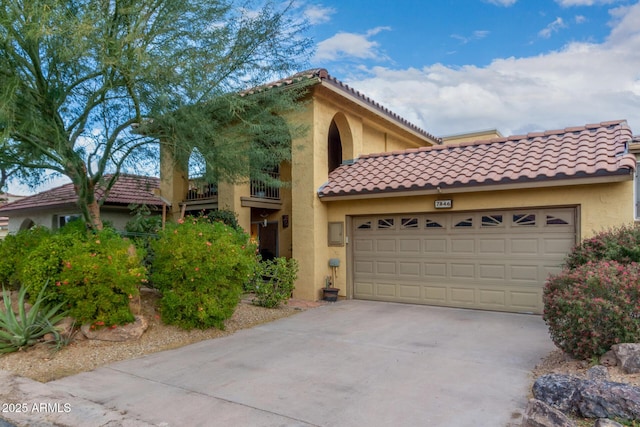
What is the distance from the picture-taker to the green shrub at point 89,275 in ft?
22.2

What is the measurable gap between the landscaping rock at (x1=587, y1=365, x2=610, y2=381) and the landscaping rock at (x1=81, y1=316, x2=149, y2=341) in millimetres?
6604

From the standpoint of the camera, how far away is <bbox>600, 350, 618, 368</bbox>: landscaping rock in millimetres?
4622

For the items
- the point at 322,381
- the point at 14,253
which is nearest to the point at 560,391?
the point at 322,381

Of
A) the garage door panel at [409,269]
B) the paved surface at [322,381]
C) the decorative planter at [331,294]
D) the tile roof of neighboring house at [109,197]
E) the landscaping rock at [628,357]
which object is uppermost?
the tile roof of neighboring house at [109,197]

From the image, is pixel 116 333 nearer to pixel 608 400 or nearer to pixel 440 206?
pixel 608 400

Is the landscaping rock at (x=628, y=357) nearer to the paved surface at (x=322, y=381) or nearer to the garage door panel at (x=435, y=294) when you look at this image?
the paved surface at (x=322, y=381)

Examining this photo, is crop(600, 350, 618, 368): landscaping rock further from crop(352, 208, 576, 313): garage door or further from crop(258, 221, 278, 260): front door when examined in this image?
crop(258, 221, 278, 260): front door

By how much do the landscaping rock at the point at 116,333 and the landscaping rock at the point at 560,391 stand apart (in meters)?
6.12

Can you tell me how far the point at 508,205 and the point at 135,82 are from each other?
809 centimetres

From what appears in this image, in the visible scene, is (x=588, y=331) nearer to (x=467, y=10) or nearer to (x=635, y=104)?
(x=467, y=10)

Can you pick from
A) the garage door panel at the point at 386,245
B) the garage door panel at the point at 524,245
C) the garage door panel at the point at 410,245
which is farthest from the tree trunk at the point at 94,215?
the garage door panel at the point at 524,245

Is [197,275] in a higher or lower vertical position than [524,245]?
lower

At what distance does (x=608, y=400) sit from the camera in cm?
368

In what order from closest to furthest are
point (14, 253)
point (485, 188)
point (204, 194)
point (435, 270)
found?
point (14, 253) → point (485, 188) → point (435, 270) → point (204, 194)
